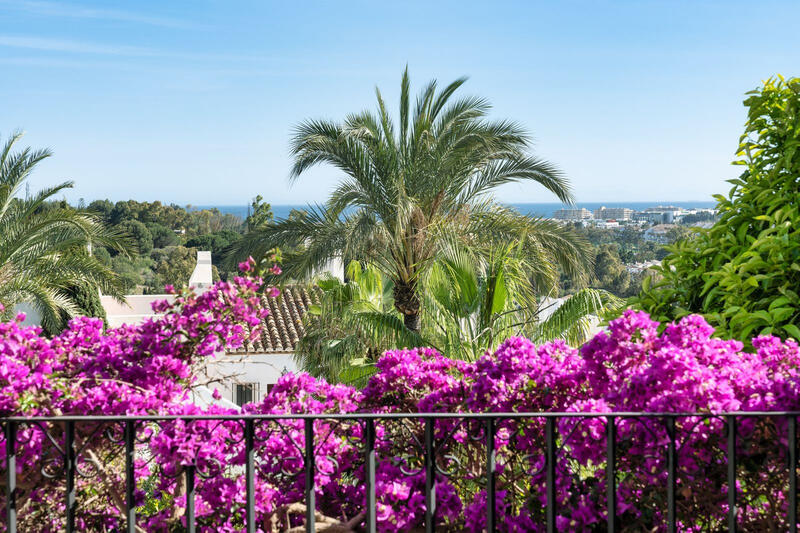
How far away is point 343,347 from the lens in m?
11.7

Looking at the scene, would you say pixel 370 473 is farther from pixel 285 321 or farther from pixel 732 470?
pixel 285 321

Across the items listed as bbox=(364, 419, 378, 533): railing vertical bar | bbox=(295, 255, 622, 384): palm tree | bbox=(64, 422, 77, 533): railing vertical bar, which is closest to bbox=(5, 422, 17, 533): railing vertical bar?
bbox=(64, 422, 77, 533): railing vertical bar

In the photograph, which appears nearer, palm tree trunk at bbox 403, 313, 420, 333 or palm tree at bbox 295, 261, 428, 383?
palm tree trunk at bbox 403, 313, 420, 333

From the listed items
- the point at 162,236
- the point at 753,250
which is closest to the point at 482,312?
the point at 753,250

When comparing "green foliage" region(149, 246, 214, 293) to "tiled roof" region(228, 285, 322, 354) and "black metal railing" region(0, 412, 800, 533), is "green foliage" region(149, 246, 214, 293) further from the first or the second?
"black metal railing" region(0, 412, 800, 533)

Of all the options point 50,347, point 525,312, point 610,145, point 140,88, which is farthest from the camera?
point 140,88

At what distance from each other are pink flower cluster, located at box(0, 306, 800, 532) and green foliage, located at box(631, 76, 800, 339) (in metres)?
0.41

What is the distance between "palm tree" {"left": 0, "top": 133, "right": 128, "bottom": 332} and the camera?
1197 cm

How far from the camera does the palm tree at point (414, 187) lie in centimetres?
1092

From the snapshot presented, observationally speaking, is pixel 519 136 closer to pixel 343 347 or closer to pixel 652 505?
pixel 343 347

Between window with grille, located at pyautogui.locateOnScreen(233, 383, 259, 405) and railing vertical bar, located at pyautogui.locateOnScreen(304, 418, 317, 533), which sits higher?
railing vertical bar, located at pyautogui.locateOnScreen(304, 418, 317, 533)

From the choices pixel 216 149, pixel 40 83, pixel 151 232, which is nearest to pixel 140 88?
pixel 40 83

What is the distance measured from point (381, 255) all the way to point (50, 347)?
890 centimetres

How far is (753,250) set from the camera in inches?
114
